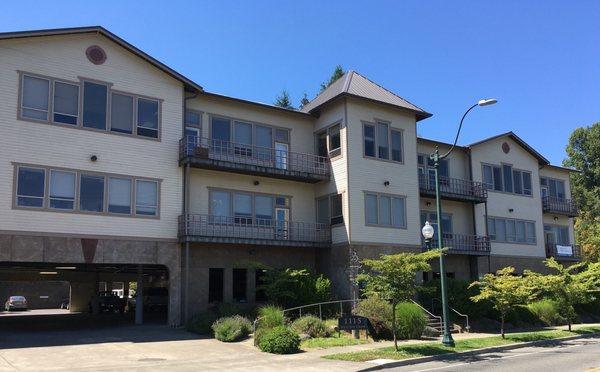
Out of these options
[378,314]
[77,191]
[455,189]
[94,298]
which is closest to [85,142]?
[77,191]

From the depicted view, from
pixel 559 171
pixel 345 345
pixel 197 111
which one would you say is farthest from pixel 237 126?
pixel 559 171

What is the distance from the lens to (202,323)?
23.0 meters

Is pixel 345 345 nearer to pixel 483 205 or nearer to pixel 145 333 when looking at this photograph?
pixel 145 333

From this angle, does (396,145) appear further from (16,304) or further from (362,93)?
(16,304)

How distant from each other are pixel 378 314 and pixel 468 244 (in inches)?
526

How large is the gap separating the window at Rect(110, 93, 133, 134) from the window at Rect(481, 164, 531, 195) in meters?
22.1

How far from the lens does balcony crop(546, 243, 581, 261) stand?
3969cm

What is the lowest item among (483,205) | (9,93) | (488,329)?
(488,329)

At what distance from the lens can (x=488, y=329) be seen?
90.0 ft

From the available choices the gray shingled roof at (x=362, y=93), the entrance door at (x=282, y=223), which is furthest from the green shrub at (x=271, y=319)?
the gray shingled roof at (x=362, y=93)

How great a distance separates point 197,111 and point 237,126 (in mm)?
2179

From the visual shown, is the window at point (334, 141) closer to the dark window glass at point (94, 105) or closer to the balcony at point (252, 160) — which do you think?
the balcony at point (252, 160)

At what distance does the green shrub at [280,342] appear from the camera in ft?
60.4

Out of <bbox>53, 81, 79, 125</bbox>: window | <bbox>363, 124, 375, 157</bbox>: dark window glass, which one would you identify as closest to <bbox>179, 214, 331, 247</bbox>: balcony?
<bbox>363, 124, 375, 157</bbox>: dark window glass
